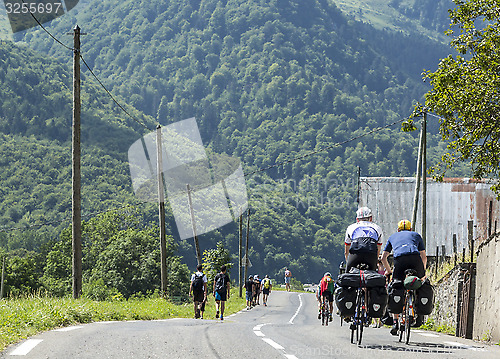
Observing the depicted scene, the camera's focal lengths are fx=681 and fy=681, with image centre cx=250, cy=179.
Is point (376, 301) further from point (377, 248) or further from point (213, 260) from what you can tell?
point (213, 260)

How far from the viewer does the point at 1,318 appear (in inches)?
424

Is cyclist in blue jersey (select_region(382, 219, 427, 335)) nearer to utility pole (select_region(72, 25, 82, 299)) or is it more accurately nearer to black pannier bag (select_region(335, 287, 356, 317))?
black pannier bag (select_region(335, 287, 356, 317))

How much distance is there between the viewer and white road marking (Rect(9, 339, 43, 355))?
7.46 meters

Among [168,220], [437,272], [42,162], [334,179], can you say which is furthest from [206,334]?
[334,179]

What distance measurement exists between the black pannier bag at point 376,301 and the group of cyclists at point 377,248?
0.50 metres

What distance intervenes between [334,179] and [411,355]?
17841cm

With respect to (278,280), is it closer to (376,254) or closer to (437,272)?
(437,272)

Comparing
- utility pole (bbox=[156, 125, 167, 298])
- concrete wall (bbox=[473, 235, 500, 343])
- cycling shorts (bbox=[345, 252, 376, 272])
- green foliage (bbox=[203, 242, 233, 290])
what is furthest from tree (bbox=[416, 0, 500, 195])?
green foliage (bbox=[203, 242, 233, 290])

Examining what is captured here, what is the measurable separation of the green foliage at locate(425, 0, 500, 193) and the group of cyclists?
8201 mm

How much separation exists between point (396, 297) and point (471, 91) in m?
9.09

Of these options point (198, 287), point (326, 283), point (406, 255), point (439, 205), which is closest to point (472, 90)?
point (326, 283)

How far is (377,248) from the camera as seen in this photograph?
1008cm

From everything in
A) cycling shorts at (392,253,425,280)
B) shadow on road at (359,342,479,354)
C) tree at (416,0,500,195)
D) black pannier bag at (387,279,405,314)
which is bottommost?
shadow on road at (359,342,479,354)

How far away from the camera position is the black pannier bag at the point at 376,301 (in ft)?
31.1
